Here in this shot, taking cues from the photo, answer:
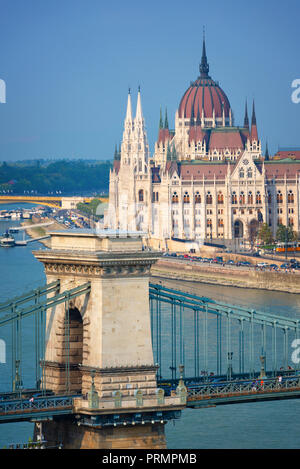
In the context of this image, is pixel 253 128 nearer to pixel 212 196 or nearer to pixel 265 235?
pixel 212 196

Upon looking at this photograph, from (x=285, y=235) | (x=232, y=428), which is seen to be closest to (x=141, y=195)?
(x=285, y=235)

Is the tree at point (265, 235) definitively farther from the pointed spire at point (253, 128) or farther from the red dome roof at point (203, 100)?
the red dome roof at point (203, 100)

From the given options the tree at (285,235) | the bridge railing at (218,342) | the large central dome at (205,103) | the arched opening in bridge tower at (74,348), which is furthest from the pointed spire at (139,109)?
the arched opening in bridge tower at (74,348)

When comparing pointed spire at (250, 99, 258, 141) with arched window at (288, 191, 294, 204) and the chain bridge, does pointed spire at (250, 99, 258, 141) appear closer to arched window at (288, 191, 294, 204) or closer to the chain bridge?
arched window at (288, 191, 294, 204)

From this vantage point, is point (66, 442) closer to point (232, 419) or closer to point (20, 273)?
point (232, 419)

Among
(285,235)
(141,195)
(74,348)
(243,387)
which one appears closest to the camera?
(74,348)

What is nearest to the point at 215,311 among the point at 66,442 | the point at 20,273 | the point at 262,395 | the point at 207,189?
the point at 262,395

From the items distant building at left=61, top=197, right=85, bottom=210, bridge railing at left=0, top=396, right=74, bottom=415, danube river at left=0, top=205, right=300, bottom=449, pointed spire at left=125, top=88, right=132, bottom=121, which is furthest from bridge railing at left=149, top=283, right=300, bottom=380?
distant building at left=61, top=197, right=85, bottom=210
